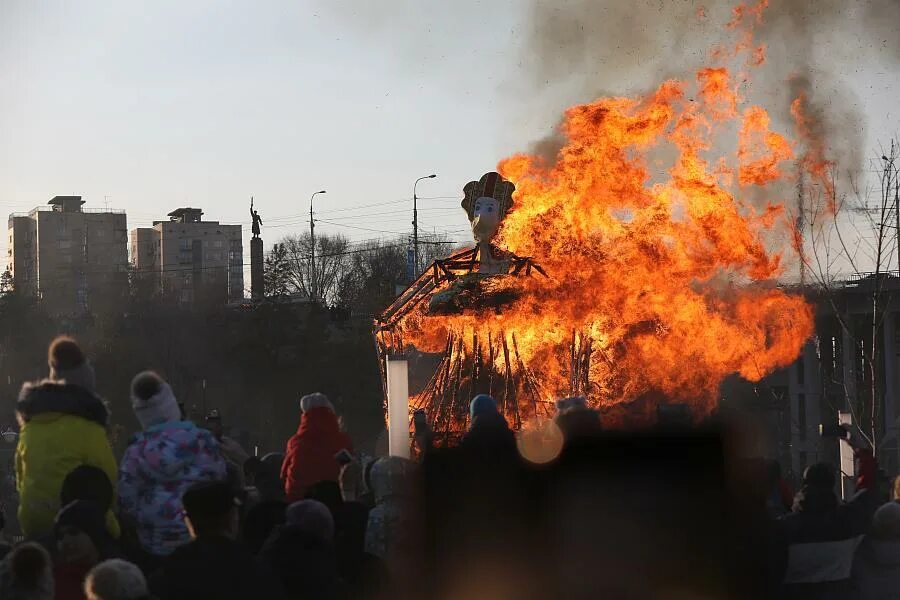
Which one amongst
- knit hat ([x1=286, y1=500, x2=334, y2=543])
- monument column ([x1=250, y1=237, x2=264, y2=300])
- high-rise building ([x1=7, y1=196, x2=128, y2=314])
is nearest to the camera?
knit hat ([x1=286, y1=500, x2=334, y2=543])

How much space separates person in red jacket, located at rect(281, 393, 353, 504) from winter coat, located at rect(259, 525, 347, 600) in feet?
8.55

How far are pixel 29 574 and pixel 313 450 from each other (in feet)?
12.3

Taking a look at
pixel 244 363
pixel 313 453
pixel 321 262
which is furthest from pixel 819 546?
pixel 321 262

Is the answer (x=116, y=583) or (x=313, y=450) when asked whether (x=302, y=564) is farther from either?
(x=313, y=450)

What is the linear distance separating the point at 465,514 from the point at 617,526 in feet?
3.01

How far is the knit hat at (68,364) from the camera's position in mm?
8023

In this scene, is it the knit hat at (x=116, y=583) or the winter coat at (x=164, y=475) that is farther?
the winter coat at (x=164, y=475)

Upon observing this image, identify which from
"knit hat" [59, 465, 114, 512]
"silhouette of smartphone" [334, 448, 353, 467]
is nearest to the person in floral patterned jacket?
"knit hat" [59, 465, 114, 512]

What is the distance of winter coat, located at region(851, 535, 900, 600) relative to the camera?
9.05 meters

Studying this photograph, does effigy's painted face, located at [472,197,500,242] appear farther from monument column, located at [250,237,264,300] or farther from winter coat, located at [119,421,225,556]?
monument column, located at [250,237,264,300]

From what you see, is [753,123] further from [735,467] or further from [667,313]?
[735,467]

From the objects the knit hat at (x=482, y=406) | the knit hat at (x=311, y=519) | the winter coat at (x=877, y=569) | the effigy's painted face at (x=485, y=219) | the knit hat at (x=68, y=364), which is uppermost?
the effigy's painted face at (x=485, y=219)

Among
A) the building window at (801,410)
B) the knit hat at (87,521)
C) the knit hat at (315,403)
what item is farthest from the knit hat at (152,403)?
the building window at (801,410)

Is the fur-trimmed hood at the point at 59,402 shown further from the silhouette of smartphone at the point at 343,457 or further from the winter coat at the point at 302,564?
the silhouette of smartphone at the point at 343,457
